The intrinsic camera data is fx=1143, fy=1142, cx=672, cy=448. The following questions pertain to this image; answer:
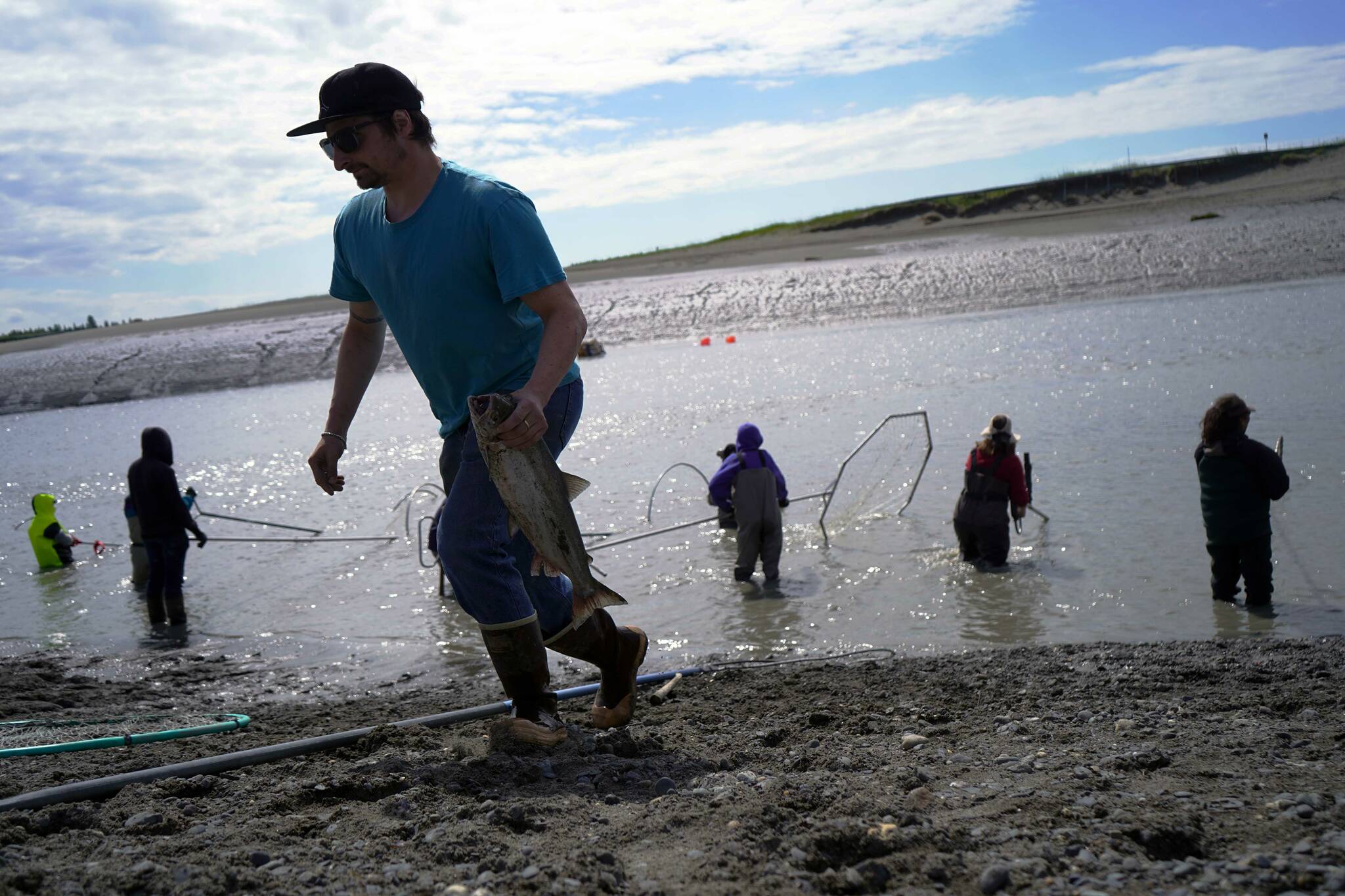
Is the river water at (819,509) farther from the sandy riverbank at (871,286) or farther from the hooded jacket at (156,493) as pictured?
the sandy riverbank at (871,286)

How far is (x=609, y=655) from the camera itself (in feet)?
13.9

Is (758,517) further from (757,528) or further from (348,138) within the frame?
(348,138)

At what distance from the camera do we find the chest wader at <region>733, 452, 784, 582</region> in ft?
29.4

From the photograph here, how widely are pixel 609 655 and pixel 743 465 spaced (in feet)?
17.3

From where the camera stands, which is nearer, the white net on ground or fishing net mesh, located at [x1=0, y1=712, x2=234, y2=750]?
fishing net mesh, located at [x1=0, y1=712, x2=234, y2=750]

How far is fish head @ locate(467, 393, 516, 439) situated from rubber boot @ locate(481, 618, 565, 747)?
85 cm

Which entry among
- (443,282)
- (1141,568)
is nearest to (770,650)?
(1141,568)

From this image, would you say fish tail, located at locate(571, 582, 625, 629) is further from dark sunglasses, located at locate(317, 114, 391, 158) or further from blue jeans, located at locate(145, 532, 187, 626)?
blue jeans, located at locate(145, 532, 187, 626)

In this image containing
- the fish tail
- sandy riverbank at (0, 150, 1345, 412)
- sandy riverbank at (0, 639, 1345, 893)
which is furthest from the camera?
sandy riverbank at (0, 150, 1345, 412)

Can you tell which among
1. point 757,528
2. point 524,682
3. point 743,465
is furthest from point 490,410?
point 743,465

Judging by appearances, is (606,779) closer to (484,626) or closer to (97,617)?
(484,626)

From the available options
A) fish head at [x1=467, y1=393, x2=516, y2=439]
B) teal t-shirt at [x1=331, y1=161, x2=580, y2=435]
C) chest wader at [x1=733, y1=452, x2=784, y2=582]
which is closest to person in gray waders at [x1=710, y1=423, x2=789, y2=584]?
chest wader at [x1=733, y1=452, x2=784, y2=582]

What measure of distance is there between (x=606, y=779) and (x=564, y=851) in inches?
26.6

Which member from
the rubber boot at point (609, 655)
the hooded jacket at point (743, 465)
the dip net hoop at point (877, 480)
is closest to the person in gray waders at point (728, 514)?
the hooded jacket at point (743, 465)
